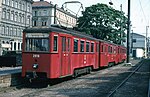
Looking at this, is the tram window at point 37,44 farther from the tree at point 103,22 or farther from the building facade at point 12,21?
the building facade at point 12,21

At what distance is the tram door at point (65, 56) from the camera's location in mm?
15009

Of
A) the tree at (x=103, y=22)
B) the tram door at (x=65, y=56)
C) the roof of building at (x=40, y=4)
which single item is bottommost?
the tram door at (x=65, y=56)

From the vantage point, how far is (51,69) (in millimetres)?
13797

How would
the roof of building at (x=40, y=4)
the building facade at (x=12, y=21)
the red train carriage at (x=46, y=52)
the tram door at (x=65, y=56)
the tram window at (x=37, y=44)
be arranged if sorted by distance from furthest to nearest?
the roof of building at (x=40, y=4) < the building facade at (x=12, y=21) < the tram door at (x=65, y=56) < the tram window at (x=37, y=44) < the red train carriage at (x=46, y=52)

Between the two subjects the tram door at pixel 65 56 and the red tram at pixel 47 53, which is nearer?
the red tram at pixel 47 53

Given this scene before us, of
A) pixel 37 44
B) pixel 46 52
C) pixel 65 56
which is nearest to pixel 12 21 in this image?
pixel 65 56

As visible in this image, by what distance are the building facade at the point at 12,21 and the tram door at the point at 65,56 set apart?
48.5 metres

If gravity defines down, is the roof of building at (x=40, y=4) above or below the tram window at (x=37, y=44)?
above

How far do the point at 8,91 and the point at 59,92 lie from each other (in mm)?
2316

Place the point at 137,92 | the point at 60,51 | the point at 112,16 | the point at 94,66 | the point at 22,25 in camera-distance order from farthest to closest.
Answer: the point at 22,25, the point at 112,16, the point at 94,66, the point at 60,51, the point at 137,92

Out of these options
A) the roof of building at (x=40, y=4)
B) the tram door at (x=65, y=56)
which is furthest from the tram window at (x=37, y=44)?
→ the roof of building at (x=40, y=4)

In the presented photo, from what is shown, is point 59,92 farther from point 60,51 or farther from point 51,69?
point 60,51

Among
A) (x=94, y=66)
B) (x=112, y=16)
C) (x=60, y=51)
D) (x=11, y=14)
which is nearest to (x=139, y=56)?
(x=112, y=16)

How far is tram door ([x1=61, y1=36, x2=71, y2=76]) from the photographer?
15.0 m
